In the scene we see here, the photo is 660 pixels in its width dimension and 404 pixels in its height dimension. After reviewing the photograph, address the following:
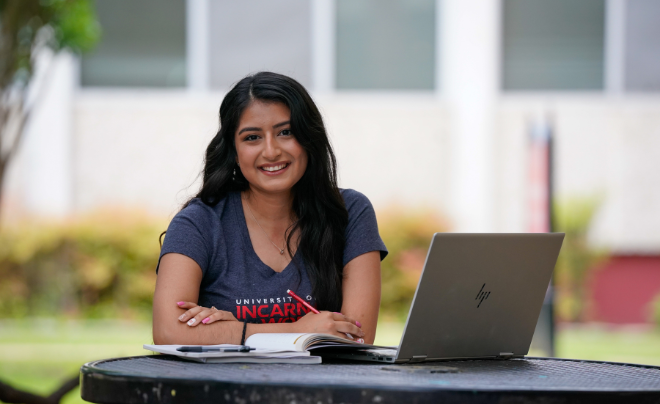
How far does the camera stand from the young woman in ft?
8.11

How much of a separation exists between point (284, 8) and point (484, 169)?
3.26m

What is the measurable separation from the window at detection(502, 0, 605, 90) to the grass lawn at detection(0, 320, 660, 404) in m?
3.22

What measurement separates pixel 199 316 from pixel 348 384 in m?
0.87

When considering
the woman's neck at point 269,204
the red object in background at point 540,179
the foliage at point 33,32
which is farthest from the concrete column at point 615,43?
the woman's neck at point 269,204

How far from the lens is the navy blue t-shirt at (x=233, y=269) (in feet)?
8.14

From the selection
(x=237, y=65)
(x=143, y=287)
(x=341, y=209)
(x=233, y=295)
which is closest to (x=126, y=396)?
(x=233, y=295)

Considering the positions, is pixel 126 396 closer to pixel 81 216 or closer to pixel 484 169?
pixel 81 216

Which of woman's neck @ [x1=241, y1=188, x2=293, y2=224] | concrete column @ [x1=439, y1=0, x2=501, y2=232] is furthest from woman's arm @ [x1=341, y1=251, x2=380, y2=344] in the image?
concrete column @ [x1=439, y1=0, x2=501, y2=232]

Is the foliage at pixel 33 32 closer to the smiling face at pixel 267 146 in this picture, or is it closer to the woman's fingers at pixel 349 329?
the smiling face at pixel 267 146

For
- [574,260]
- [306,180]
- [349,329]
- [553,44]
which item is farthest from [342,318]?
[553,44]

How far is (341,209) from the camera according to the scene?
2771 millimetres

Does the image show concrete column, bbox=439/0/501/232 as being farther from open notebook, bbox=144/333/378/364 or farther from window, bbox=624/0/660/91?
open notebook, bbox=144/333/378/364

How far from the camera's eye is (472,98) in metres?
10.6

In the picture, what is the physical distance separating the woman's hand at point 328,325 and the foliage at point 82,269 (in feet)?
24.6
